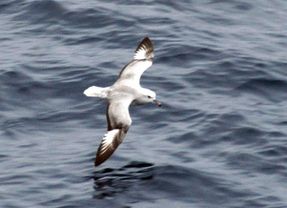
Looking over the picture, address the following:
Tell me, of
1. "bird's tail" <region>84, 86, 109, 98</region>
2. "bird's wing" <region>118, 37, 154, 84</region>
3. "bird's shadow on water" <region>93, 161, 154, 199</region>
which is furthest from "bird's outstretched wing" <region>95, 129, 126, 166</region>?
"bird's wing" <region>118, 37, 154, 84</region>

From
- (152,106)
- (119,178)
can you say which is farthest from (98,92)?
(119,178)

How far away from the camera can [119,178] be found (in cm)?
1568

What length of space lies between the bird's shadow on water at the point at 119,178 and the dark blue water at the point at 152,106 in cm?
2

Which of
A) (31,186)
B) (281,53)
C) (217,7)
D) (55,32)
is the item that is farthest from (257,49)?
(31,186)

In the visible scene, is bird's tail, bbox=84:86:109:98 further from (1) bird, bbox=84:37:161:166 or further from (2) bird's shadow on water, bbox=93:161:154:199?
(2) bird's shadow on water, bbox=93:161:154:199

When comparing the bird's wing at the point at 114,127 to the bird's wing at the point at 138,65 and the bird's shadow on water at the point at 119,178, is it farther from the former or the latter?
the bird's wing at the point at 138,65

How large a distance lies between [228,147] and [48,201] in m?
3.54

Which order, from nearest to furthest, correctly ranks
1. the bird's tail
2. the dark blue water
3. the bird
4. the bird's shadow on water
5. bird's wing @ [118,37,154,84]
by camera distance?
the bird's shadow on water, the dark blue water, the bird, the bird's tail, bird's wing @ [118,37,154,84]

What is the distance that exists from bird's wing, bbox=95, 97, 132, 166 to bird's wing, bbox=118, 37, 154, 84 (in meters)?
1.09

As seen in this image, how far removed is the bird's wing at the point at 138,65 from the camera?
1788 centimetres

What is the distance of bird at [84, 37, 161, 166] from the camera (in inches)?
627

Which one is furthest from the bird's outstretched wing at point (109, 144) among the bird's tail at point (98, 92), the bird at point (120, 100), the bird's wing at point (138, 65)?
the bird's wing at point (138, 65)

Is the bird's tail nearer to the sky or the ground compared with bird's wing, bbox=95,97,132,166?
nearer to the sky

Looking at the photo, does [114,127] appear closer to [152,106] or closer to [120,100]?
[120,100]
